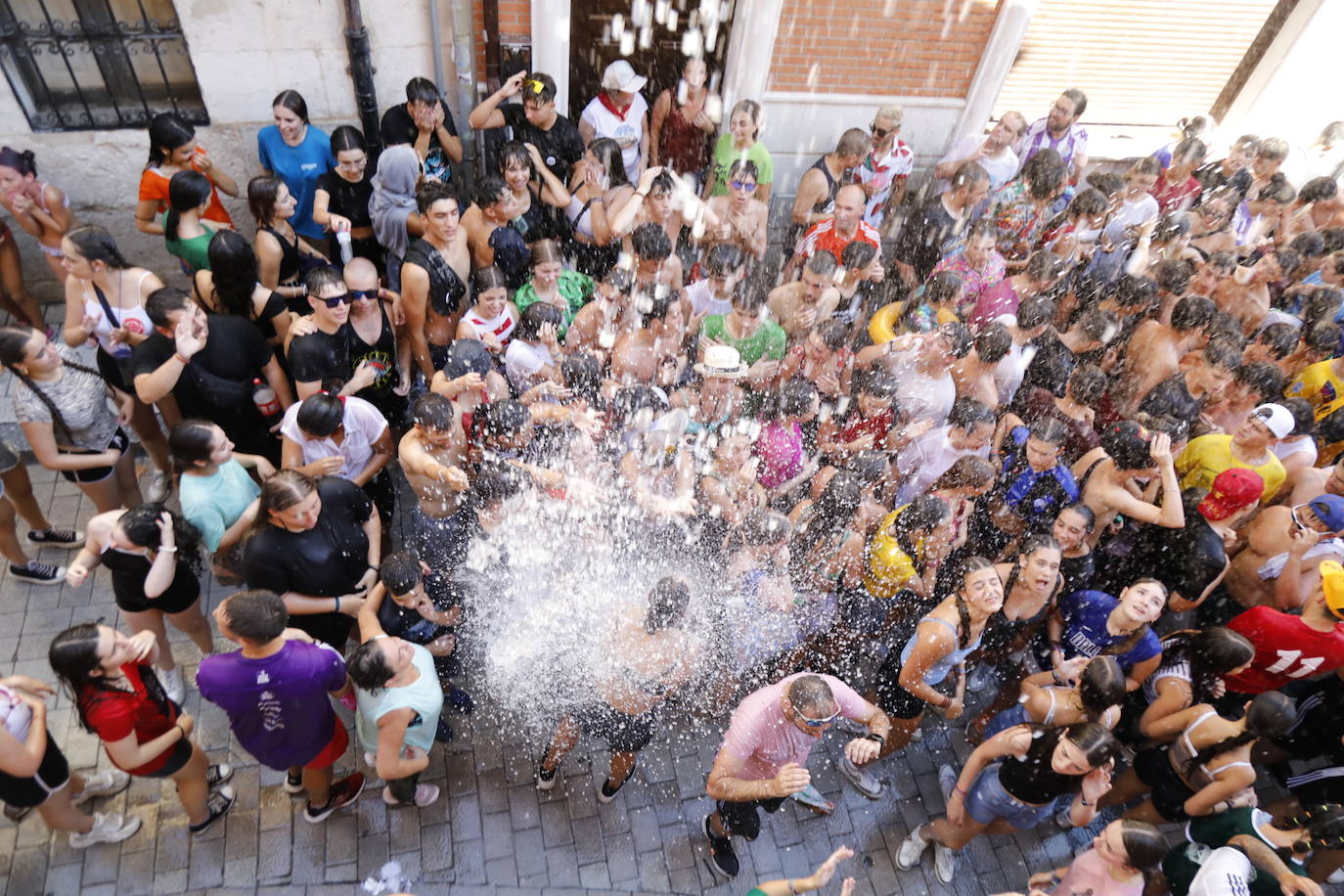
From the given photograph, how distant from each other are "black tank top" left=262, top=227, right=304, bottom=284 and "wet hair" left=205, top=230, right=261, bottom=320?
1.29 feet

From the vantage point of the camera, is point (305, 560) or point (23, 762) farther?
point (305, 560)

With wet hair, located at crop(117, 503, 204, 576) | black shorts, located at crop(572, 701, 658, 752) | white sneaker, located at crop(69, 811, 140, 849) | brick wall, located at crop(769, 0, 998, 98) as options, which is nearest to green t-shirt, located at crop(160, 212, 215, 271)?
wet hair, located at crop(117, 503, 204, 576)

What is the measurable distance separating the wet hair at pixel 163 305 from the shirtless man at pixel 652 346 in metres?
2.45

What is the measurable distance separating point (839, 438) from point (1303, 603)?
9.18ft

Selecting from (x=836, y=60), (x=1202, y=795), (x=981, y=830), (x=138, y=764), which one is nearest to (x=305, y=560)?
(x=138, y=764)

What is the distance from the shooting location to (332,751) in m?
3.95

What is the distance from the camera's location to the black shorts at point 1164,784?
13.5 ft

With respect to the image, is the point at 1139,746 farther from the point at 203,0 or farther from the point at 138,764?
the point at 203,0

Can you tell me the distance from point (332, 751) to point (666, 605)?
1865 millimetres

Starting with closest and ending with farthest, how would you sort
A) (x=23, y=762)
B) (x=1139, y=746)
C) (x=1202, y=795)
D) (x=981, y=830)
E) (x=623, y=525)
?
(x=23, y=762)
(x=1202, y=795)
(x=981, y=830)
(x=1139, y=746)
(x=623, y=525)

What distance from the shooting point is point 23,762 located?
127 inches

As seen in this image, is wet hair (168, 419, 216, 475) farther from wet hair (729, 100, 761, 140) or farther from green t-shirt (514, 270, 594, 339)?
wet hair (729, 100, 761, 140)

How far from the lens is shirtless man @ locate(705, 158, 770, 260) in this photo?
6449 mm

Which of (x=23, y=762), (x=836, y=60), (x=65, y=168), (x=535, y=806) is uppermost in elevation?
(x=836, y=60)
